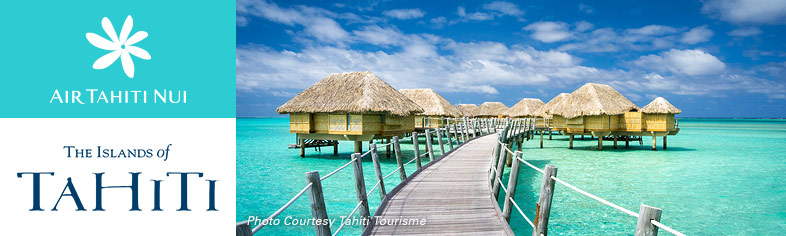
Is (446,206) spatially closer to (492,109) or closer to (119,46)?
(119,46)

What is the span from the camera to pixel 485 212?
5051 mm

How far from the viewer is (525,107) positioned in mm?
39375

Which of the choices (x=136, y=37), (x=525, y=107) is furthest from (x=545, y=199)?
(x=525, y=107)

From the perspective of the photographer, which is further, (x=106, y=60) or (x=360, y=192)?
(x=106, y=60)

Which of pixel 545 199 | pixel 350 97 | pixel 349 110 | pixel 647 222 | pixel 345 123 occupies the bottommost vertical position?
pixel 545 199

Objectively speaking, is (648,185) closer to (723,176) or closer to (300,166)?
(723,176)

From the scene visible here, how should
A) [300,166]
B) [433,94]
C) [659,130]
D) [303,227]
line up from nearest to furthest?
[303,227], [300,166], [659,130], [433,94]

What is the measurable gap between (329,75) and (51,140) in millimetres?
15967

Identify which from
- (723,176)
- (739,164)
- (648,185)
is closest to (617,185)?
(648,185)

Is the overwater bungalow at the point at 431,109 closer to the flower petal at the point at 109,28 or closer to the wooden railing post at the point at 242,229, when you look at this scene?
the flower petal at the point at 109,28

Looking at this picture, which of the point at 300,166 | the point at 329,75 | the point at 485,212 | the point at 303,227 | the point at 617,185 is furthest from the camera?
the point at 329,75

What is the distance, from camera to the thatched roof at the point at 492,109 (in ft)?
146

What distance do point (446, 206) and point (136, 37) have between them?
4.66m

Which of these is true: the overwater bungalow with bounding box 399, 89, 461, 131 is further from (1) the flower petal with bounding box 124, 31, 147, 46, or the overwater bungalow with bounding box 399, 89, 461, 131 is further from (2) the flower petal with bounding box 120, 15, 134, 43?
(2) the flower petal with bounding box 120, 15, 134, 43
